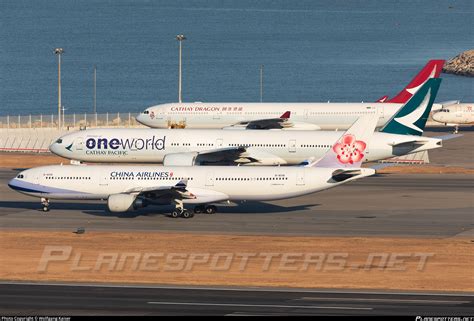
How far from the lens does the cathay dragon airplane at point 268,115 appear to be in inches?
4956

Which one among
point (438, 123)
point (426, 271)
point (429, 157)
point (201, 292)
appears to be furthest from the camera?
point (438, 123)

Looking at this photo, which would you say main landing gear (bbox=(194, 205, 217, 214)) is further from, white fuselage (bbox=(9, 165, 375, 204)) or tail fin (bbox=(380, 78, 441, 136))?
tail fin (bbox=(380, 78, 441, 136))

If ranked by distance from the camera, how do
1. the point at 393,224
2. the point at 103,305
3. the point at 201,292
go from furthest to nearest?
the point at 393,224, the point at 201,292, the point at 103,305

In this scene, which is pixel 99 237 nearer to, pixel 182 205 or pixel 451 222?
pixel 182 205

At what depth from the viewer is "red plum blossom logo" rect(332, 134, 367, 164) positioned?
77.8m

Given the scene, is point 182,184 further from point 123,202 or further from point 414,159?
point 414,159

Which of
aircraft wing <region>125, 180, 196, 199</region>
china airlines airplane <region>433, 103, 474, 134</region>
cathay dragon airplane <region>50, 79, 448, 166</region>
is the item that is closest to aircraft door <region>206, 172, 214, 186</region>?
aircraft wing <region>125, 180, 196, 199</region>

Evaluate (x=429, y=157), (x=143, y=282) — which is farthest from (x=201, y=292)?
(x=429, y=157)

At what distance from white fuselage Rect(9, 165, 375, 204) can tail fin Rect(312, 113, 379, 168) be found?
1.63m

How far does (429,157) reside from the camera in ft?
394

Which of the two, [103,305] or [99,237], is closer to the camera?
[103,305]

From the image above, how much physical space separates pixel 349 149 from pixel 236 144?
20098 mm

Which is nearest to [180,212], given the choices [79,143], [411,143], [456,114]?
[79,143]

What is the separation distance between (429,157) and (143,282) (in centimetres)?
7061
